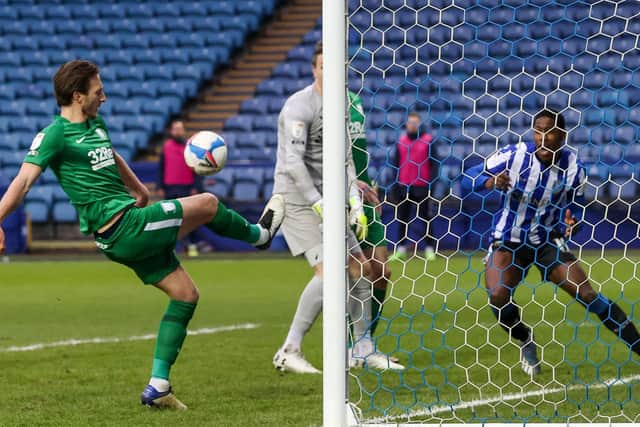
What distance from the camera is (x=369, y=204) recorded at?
20.4 feet

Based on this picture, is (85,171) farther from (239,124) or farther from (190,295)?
(239,124)

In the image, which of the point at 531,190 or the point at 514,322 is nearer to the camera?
the point at 531,190

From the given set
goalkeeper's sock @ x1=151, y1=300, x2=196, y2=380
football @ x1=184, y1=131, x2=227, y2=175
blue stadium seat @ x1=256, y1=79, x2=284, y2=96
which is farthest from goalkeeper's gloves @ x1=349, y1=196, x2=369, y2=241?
blue stadium seat @ x1=256, y1=79, x2=284, y2=96

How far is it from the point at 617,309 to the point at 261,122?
13922 millimetres

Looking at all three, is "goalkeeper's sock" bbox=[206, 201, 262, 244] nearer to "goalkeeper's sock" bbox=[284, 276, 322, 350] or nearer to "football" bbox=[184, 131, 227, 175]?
"football" bbox=[184, 131, 227, 175]

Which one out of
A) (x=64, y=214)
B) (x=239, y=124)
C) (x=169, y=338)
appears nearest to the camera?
(x=169, y=338)

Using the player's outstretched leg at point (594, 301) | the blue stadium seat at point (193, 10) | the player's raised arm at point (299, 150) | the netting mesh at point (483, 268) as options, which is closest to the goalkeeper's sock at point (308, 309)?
the netting mesh at point (483, 268)

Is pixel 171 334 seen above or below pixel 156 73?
above

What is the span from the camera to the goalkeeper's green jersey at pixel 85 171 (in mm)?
5016

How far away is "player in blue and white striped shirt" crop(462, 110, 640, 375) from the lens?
6012 millimetres

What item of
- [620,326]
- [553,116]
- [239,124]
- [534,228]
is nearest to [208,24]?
[239,124]

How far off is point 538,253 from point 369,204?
3.39ft

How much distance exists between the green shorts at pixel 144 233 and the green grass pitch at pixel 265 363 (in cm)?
75

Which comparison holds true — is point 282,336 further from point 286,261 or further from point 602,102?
point 602,102
